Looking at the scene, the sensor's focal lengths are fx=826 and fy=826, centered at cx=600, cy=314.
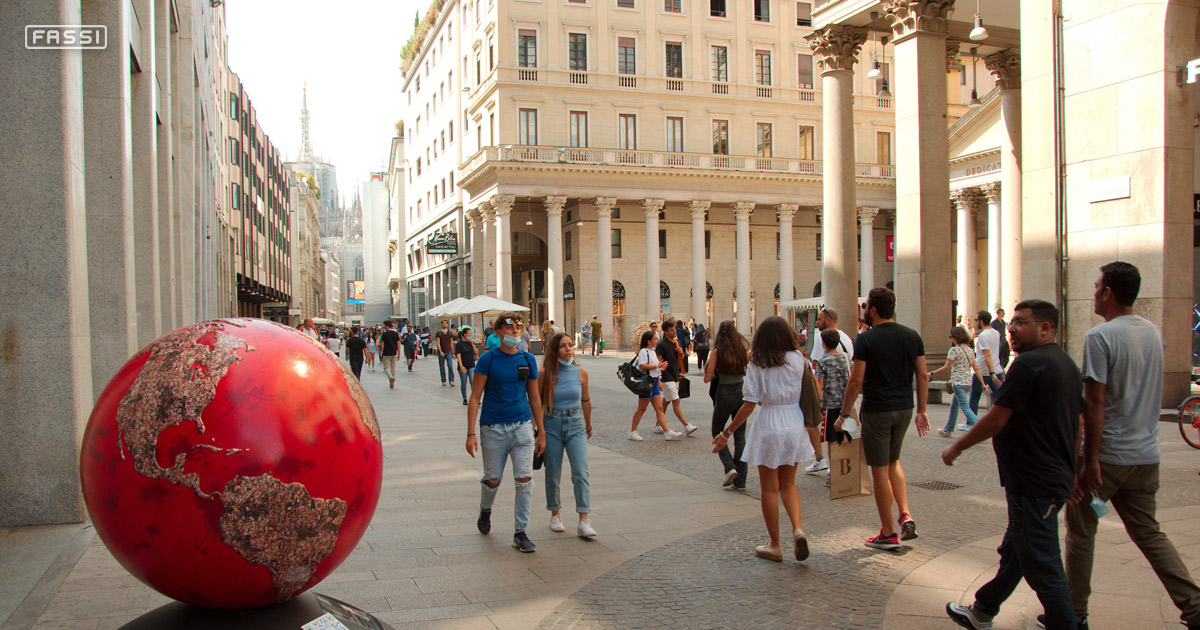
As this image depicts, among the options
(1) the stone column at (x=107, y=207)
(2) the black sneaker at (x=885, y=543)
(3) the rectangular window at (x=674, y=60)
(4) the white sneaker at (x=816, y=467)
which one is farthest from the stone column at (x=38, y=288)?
(3) the rectangular window at (x=674, y=60)

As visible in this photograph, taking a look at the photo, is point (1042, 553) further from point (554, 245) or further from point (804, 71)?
point (804, 71)

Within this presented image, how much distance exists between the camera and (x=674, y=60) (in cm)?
4803

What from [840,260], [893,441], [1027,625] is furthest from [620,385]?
[1027,625]

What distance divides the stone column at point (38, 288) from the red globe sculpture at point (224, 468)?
5290 millimetres

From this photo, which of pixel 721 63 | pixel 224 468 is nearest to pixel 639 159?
pixel 721 63

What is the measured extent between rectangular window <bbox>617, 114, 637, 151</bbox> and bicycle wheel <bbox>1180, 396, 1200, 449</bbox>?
38186mm

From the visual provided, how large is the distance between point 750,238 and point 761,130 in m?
6.80

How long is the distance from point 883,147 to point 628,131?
1740 cm

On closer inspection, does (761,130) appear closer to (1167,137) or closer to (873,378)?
(1167,137)

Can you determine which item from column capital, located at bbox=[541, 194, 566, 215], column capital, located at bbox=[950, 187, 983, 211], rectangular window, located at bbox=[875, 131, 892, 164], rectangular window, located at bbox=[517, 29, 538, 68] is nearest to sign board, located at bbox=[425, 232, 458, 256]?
column capital, located at bbox=[541, 194, 566, 215]

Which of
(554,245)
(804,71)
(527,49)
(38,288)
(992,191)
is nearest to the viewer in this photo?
(38,288)

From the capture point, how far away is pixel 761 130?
49531mm

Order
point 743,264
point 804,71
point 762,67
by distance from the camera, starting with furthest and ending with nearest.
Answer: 1. point 804,71
2. point 762,67
3. point 743,264

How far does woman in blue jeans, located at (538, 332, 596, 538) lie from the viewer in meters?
6.79
